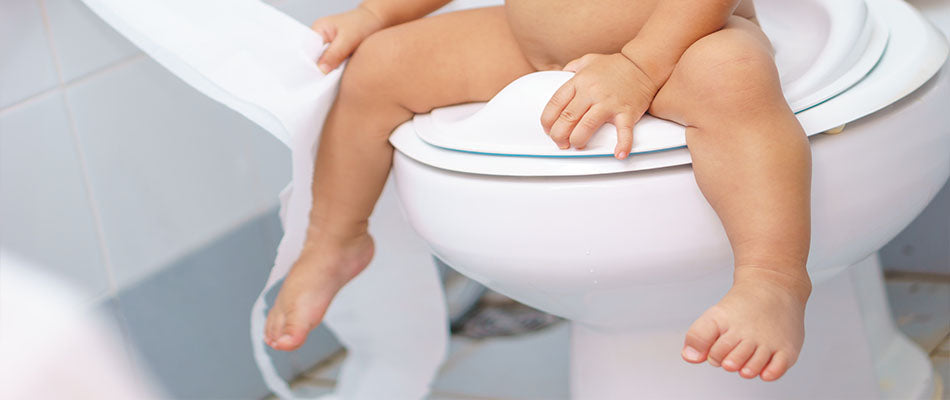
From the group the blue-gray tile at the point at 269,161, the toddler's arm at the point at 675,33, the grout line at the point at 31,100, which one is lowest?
the blue-gray tile at the point at 269,161

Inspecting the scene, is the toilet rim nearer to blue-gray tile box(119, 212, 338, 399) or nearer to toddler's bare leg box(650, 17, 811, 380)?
toddler's bare leg box(650, 17, 811, 380)

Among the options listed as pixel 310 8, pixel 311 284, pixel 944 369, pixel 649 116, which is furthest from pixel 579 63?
pixel 944 369

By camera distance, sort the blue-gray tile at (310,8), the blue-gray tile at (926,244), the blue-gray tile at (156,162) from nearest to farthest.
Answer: the blue-gray tile at (156,162) → the blue-gray tile at (310,8) → the blue-gray tile at (926,244)

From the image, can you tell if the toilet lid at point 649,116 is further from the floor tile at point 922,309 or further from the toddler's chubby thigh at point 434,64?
the floor tile at point 922,309

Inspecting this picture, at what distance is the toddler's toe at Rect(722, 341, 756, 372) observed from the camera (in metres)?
0.58

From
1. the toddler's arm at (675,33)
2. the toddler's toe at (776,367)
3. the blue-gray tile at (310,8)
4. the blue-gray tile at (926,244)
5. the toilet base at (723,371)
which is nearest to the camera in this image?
the toddler's toe at (776,367)

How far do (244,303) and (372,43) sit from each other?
0.40 m

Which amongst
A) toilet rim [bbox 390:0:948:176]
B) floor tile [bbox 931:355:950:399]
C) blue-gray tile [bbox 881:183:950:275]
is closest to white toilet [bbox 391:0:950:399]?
toilet rim [bbox 390:0:948:176]

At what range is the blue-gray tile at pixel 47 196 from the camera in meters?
0.84

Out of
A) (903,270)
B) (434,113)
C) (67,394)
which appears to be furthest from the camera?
(903,270)

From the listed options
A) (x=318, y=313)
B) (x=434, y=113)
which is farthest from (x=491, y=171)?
(x=318, y=313)

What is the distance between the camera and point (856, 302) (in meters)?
0.87

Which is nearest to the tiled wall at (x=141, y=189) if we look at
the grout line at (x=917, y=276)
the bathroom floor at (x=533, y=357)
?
the bathroom floor at (x=533, y=357)

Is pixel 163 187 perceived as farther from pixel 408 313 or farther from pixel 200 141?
pixel 408 313
